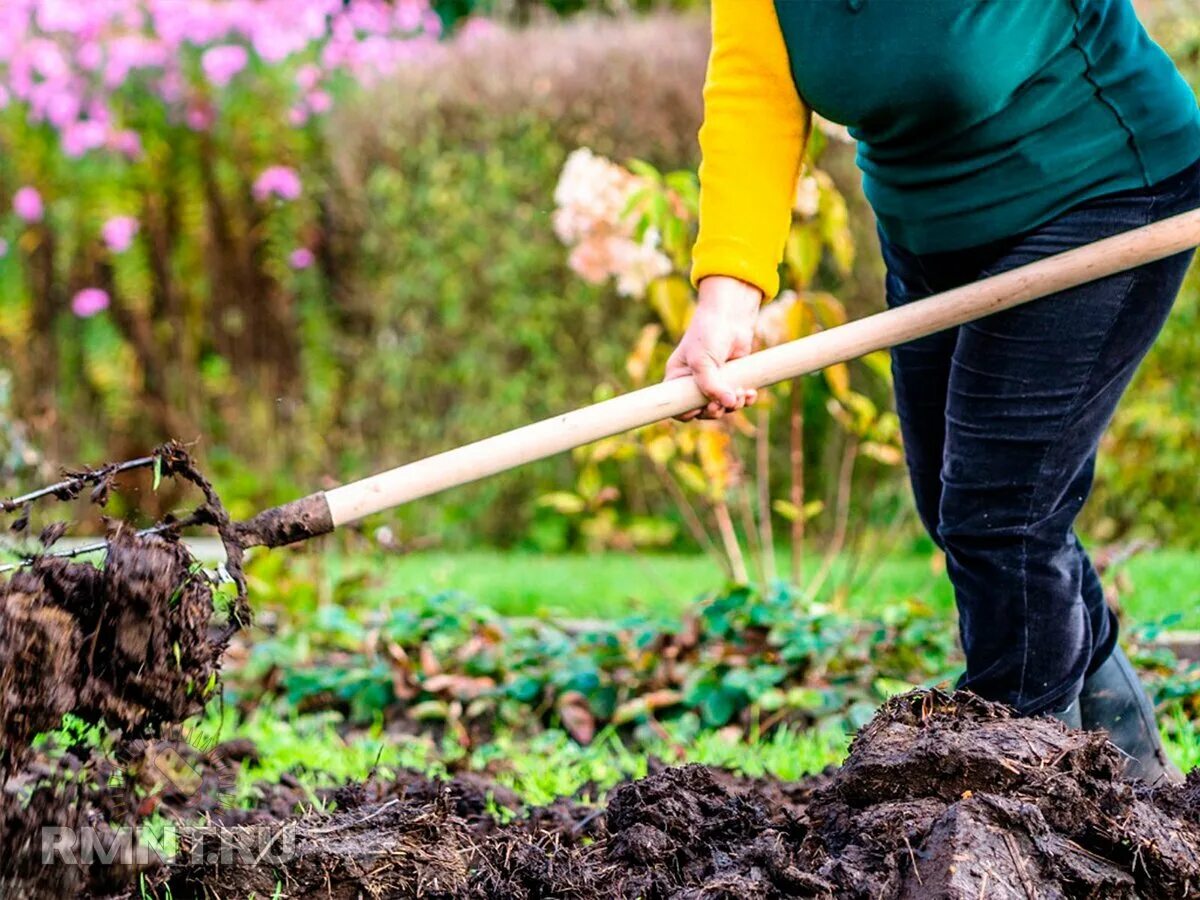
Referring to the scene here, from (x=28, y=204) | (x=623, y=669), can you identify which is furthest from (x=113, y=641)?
(x=28, y=204)

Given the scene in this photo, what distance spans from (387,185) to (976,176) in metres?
5.33

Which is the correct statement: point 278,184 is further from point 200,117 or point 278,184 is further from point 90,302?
point 90,302

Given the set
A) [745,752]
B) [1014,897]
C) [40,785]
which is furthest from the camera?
[745,752]

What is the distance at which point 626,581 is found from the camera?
5.83 meters

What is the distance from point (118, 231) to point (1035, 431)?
5.97 metres

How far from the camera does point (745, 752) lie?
3129 mm

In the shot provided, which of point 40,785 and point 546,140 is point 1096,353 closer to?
point 40,785

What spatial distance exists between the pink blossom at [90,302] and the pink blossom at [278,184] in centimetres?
98

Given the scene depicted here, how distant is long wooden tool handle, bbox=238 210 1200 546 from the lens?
2.03 m

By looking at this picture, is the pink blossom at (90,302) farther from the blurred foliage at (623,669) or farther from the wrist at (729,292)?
the wrist at (729,292)

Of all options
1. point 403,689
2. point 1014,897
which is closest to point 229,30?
point 403,689

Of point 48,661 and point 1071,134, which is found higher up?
point 1071,134

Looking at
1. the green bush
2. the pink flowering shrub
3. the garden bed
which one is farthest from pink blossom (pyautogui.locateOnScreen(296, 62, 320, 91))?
the garden bed

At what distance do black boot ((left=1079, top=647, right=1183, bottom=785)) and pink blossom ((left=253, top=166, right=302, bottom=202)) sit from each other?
5702 millimetres
